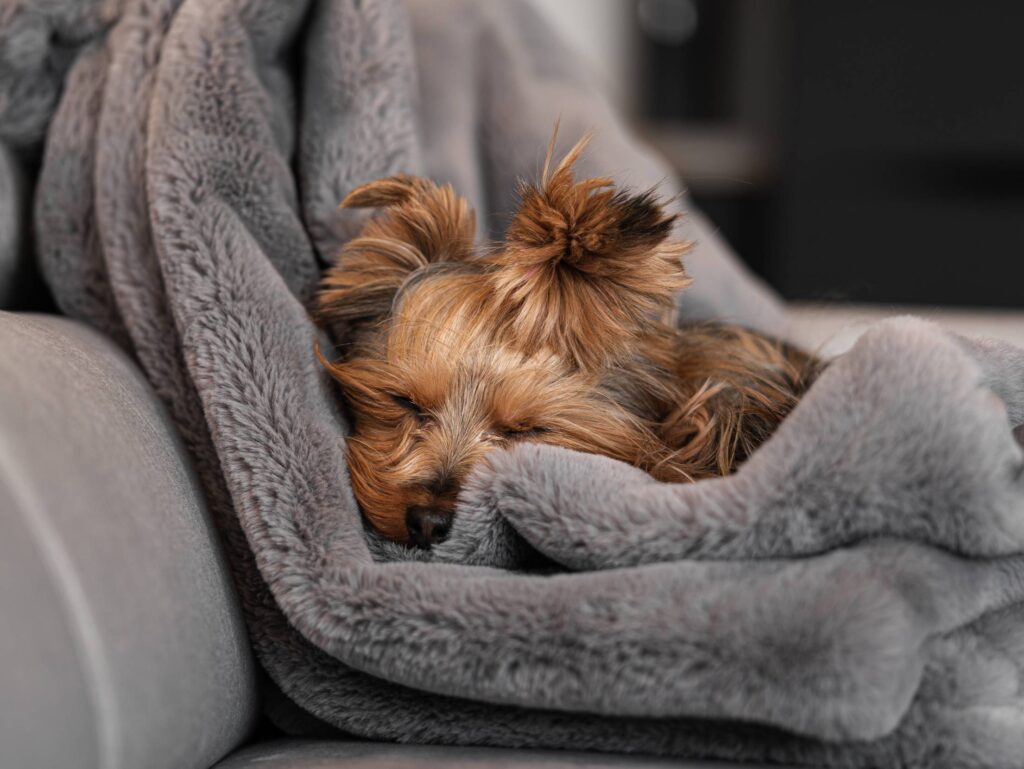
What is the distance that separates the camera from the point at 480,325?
1.18m

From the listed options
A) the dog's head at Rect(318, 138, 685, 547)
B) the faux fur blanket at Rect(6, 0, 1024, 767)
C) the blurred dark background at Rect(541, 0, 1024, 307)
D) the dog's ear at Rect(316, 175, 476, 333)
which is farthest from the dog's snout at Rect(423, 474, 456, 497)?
the blurred dark background at Rect(541, 0, 1024, 307)

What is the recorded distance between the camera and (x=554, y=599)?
33.1 inches

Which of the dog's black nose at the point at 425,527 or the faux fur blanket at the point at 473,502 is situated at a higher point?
the faux fur blanket at the point at 473,502

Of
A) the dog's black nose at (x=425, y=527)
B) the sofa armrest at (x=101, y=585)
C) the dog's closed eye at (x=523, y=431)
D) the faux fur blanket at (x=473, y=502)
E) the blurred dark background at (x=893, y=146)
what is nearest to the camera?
the sofa armrest at (x=101, y=585)

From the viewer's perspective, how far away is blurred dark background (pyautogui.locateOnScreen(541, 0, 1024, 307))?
4.07 meters

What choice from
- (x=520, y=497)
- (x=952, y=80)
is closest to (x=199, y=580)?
(x=520, y=497)

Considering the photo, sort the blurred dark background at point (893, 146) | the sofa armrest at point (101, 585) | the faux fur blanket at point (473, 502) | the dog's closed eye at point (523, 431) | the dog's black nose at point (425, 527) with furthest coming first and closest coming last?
the blurred dark background at point (893, 146)
the dog's closed eye at point (523, 431)
the dog's black nose at point (425, 527)
the faux fur blanket at point (473, 502)
the sofa armrest at point (101, 585)

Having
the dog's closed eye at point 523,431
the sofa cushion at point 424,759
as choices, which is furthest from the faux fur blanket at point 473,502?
the dog's closed eye at point 523,431

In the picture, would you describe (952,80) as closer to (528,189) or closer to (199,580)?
(528,189)

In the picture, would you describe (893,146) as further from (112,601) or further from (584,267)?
(112,601)

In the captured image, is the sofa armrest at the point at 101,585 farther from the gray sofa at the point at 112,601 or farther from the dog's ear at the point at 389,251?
the dog's ear at the point at 389,251

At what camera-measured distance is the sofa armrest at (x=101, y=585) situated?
0.70m

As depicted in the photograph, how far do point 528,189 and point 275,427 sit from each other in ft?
1.21

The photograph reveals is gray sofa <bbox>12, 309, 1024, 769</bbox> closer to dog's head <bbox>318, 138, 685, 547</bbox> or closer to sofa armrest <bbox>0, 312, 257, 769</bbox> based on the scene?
sofa armrest <bbox>0, 312, 257, 769</bbox>
